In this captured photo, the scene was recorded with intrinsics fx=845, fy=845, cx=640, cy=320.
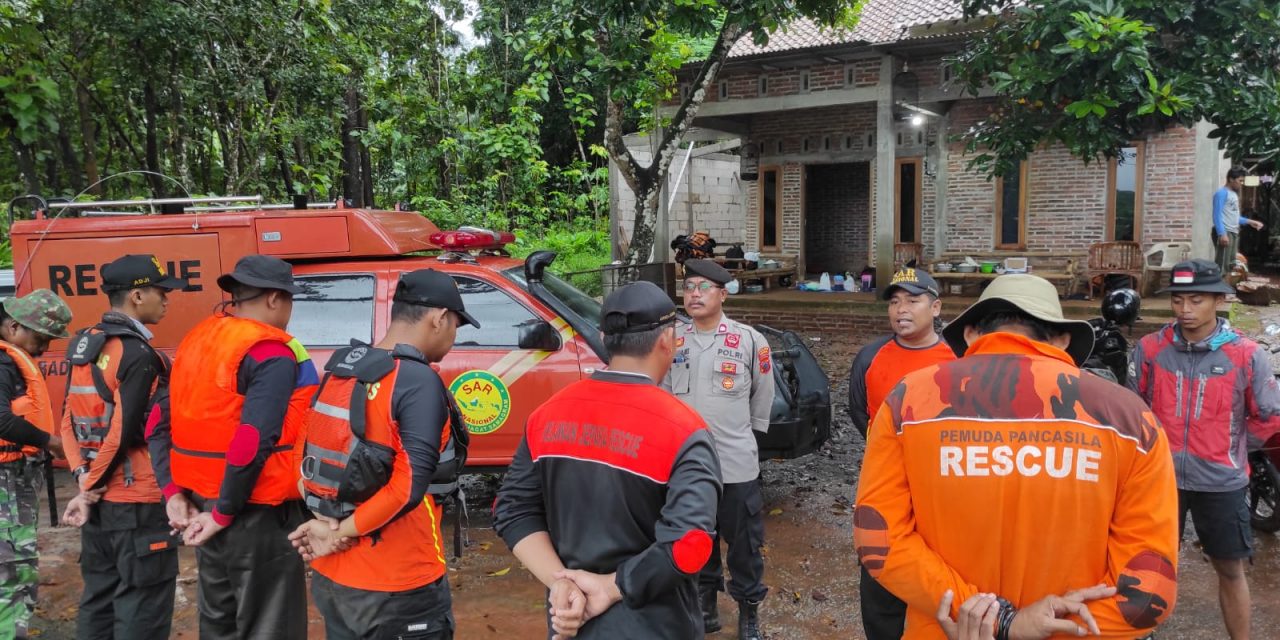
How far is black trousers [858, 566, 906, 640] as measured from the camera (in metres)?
2.84

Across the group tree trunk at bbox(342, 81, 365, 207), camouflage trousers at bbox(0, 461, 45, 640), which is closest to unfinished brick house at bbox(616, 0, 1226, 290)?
tree trunk at bbox(342, 81, 365, 207)

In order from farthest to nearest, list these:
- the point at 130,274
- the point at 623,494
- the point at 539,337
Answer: the point at 539,337, the point at 130,274, the point at 623,494

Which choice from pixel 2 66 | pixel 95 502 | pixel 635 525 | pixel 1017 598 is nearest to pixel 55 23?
pixel 2 66

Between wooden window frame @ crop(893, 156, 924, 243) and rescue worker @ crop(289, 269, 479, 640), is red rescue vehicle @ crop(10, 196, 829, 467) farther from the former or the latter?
wooden window frame @ crop(893, 156, 924, 243)

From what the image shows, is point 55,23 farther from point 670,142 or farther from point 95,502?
point 95,502

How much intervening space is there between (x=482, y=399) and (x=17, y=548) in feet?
7.69

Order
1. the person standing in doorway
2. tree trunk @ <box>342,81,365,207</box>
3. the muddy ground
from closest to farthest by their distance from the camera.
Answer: the muddy ground → the person standing in doorway → tree trunk @ <box>342,81,365,207</box>

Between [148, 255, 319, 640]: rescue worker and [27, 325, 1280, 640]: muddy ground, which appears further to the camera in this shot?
[27, 325, 1280, 640]: muddy ground

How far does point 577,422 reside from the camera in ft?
7.00

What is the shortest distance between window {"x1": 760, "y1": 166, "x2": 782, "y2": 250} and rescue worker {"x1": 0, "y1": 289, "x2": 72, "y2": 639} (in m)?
13.7

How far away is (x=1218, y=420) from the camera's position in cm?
348

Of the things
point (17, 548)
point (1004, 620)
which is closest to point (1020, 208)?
point (1004, 620)

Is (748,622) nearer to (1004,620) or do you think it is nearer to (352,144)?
(1004,620)

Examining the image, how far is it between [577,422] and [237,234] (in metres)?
3.90
